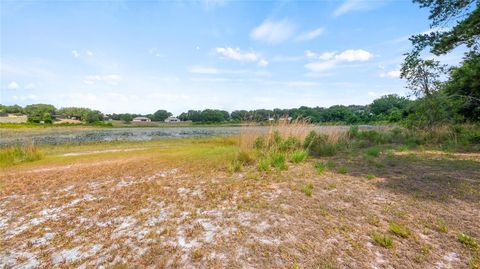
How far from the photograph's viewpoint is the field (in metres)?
1.73

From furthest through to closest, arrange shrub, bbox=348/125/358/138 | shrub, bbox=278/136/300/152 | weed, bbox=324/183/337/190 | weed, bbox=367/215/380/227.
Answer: shrub, bbox=348/125/358/138 < shrub, bbox=278/136/300/152 < weed, bbox=324/183/337/190 < weed, bbox=367/215/380/227

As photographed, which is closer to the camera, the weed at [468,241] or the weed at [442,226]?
the weed at [468,241]

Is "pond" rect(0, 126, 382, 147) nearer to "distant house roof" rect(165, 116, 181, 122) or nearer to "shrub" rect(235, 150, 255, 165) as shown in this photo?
"shrub" rect(235, 150, 255, 165)

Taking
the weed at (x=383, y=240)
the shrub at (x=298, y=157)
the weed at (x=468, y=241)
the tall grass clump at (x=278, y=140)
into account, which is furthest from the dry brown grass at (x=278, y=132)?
the weed at (x=468, y=241)

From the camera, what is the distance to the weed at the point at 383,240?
1.78 metres

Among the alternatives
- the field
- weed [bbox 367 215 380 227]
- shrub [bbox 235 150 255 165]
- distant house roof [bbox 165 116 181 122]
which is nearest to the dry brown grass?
shrub [bbox 235 150 255 165]

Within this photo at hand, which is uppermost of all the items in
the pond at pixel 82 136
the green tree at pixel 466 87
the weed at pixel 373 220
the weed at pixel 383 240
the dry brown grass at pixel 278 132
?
the green tree at pixel 466 87

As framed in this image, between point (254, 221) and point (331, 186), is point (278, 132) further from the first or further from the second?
point (254, 221)

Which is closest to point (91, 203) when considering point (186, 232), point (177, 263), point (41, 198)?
point (41, 198)

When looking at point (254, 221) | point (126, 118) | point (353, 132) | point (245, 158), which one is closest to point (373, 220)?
point (254, 221)

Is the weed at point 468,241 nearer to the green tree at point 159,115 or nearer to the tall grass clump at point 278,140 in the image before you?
the tall grass clump at point 278,140

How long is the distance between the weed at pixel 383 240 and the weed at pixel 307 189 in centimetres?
114

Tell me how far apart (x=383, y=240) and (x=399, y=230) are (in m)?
0.27

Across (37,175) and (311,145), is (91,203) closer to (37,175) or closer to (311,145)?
(37,175)
